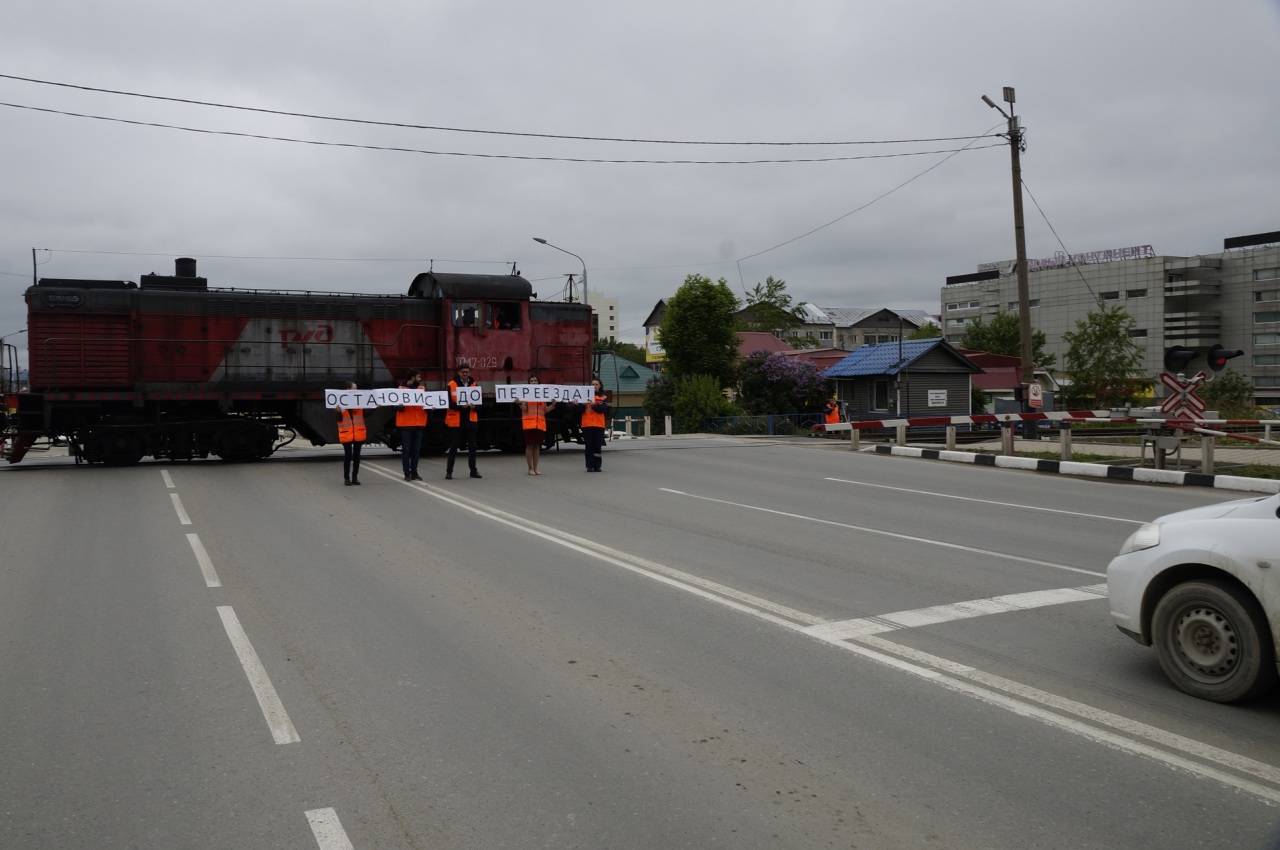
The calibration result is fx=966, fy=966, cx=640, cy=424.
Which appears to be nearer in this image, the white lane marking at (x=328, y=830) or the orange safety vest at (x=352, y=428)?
the white lane marking at (x=328, y=830)

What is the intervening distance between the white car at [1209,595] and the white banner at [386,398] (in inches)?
521

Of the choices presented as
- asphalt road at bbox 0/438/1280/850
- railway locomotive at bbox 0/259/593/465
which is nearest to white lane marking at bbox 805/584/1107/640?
asphalt road at bbox 0/438/1280/850

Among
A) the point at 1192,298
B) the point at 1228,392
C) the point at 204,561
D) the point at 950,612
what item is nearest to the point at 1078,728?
the point at 950,612

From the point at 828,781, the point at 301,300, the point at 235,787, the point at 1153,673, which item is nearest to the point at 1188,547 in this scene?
the point at 1153,673

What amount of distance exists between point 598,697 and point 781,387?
41187 millimetres

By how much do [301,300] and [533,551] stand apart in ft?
45.7

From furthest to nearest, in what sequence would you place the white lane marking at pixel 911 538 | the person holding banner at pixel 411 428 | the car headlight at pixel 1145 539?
1. the person holding banner at pixel 411 428
2. the white lane marking at pixel 911 538
3. the car headlight at pixel 1145 539

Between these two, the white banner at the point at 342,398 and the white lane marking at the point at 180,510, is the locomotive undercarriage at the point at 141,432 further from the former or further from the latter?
the white lane marking at the point at 180,510

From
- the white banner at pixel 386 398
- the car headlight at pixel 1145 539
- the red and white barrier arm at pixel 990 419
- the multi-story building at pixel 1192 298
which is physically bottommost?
the car headlight at pixel 1145 539

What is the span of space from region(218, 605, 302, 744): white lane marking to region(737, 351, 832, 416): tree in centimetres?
3926

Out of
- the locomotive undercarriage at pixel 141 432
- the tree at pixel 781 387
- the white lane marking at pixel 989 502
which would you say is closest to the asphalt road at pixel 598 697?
the white lane marking at pixel 989 502

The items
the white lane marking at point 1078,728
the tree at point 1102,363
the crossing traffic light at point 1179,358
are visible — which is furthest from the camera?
the tree at point 1102,363

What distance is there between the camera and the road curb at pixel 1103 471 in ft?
51.5

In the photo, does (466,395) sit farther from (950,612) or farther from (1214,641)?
(1214,641)
